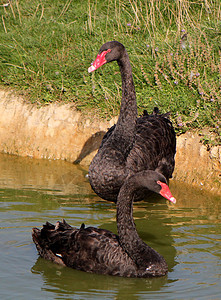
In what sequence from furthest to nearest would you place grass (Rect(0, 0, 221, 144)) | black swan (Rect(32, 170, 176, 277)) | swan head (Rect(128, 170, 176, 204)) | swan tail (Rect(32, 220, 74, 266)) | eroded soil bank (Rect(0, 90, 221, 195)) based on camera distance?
eroded soil bank (Rect(0, 90, 221, 195)), grass (Rect(0, 0, 221, 144)), swan tail (Rect(32, 220, 74, 266)), black swan (Rect(32, 170, 176, 277)), swan head (Rect(128, 170, 176, 204))

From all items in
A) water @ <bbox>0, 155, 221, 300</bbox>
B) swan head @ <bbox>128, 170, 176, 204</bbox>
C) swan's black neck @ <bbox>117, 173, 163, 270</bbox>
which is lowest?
water @ <bbox>0, 155, 221, 300</bbox>

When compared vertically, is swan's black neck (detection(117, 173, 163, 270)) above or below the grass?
below

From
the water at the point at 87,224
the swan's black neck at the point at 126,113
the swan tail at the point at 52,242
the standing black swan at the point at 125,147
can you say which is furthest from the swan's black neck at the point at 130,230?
the swan's black neck at the point at 126,113

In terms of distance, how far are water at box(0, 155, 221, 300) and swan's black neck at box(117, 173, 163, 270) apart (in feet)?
0.66

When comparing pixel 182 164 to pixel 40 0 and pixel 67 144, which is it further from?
pixel 40 0

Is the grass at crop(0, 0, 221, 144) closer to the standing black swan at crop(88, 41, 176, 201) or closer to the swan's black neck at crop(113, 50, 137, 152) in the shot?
the standing black swan at crop(88, 41, 176, 201)

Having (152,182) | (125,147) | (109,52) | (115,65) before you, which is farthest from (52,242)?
(115,65)

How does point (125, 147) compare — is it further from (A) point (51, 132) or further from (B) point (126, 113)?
(A) point (51, 132)

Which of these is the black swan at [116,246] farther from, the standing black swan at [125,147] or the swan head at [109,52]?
the swan head at [109,52]

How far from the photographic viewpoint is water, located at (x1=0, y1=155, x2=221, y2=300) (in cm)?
493

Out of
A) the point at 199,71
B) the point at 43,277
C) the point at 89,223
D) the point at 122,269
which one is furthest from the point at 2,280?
the point at 199,71

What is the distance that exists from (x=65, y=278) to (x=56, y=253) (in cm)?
32

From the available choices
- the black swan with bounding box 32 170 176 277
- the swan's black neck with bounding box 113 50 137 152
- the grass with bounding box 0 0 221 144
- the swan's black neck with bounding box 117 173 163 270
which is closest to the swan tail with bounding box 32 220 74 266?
the black swan with bounding box 32 170 176 277

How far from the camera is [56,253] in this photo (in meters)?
5.48
